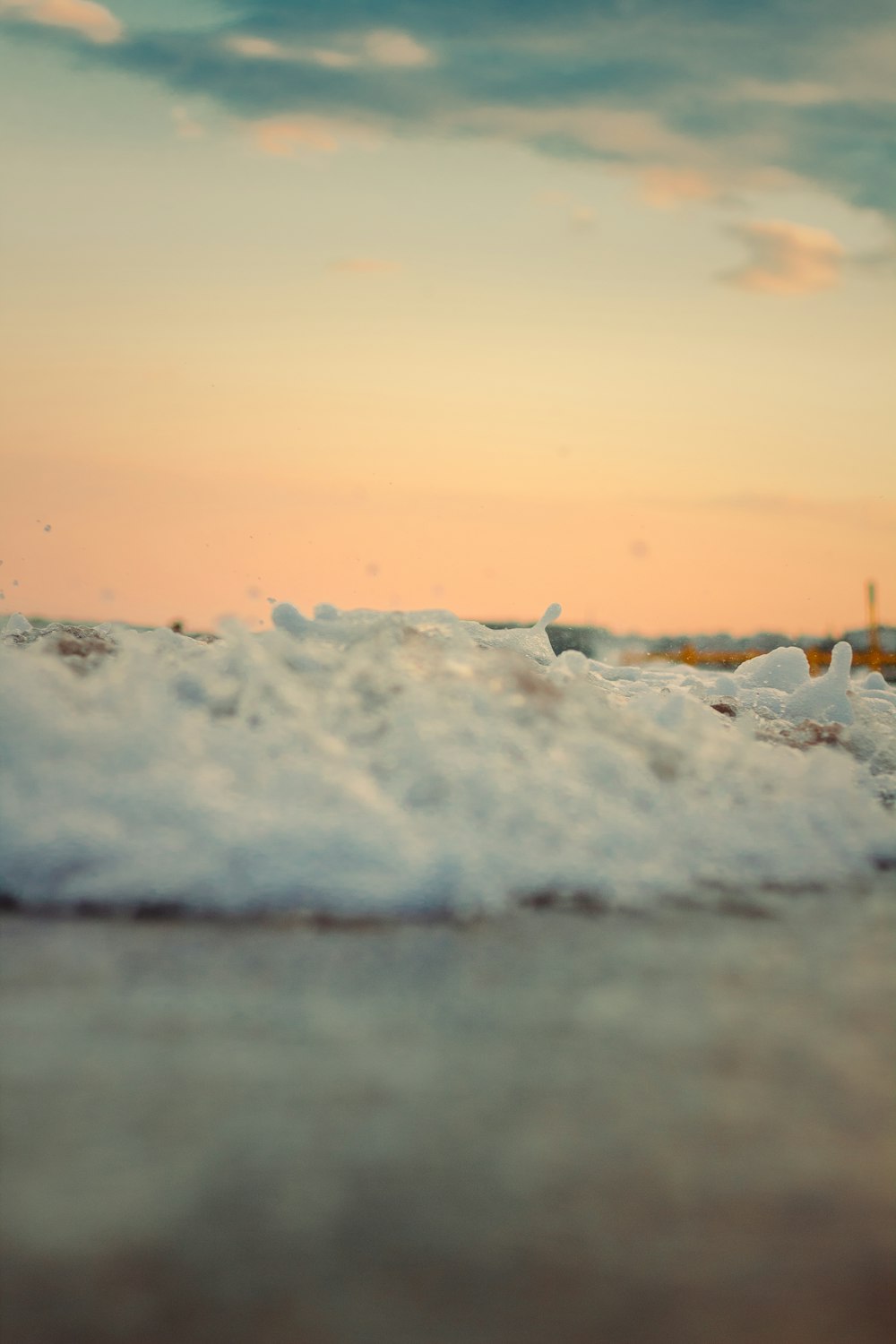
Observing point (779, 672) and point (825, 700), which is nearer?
point (825, 700)

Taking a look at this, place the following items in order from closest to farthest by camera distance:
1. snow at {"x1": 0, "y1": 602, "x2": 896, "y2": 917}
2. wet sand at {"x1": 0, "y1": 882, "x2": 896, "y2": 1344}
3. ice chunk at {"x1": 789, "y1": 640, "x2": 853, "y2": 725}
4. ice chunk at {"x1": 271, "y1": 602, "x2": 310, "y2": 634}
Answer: wet sand at {"x1": 0, "y1": 882, "x2": 896, "y2": 1344}, snow at {"x1": 0, "y1": 602, "x2": 896, "y2": 917}, ice chunk at {"x1": 271, "y1": 602, "x2": 310, "y2": 634}, ice chunk at {"x1": 789, "y1": 640, "x2": 853, "y2": 725}

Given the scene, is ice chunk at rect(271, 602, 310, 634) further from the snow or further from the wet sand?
A: the wet sand

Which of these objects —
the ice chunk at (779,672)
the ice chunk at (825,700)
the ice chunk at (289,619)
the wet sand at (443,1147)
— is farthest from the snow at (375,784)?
the ice chunk at (779,672)

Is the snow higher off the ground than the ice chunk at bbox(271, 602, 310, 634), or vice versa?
the ice chunk at bbox(271, 602, 310, 634)

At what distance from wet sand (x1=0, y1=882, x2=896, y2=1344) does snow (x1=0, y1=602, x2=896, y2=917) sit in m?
0.42

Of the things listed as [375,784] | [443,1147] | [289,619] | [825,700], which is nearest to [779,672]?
[825,700]

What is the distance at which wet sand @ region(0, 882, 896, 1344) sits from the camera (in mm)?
1100

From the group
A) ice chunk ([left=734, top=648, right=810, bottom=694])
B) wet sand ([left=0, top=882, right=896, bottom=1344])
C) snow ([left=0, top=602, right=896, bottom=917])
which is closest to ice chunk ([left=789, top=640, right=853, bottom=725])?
ice chunk ([left=734, top=648, right=810, bottom=694])

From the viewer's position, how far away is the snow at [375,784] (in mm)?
2676

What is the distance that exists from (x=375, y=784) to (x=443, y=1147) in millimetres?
1621

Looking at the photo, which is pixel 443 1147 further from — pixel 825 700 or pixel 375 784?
pixel 825 700

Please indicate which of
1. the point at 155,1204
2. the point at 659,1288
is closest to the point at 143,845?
the point at 155,1204

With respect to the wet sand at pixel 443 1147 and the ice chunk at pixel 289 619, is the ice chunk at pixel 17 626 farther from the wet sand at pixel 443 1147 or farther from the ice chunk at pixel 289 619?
the wet sand at pixel 443 1147

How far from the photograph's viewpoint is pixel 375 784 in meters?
2.97
